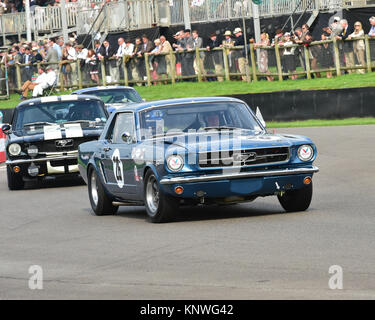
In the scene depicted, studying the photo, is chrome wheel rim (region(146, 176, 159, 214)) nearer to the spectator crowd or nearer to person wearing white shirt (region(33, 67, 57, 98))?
the spectator crowd

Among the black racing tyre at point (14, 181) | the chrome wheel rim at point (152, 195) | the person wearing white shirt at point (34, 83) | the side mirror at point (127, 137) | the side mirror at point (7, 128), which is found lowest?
the black racing tyre at point (14, 181)

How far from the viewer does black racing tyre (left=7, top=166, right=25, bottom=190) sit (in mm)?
16797

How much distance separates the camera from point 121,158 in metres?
11.8

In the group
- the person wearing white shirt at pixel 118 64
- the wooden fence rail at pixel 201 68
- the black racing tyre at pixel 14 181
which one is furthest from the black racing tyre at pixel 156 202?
the person wearing white shirt at pixel 118 64

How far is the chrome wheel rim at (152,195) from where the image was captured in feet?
35.8

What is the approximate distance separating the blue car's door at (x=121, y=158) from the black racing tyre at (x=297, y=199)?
5.59ft

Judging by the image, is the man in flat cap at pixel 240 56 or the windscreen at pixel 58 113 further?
the man in flat cap at pixel 240 56

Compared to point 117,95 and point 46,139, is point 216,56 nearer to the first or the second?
point 117,95

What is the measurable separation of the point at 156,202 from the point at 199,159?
31.6 inches

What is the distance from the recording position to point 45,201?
1480cm

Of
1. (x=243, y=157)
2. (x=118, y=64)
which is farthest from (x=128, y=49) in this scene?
(x=243, y=157)

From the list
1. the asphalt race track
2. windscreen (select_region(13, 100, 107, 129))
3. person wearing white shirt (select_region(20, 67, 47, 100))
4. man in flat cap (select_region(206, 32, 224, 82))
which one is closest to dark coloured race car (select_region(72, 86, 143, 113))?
windscreen (select_region(13, 100, 107, 129))

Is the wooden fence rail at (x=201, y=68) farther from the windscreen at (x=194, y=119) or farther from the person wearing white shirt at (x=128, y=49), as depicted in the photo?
the windscreen at (x=194, y=119)
